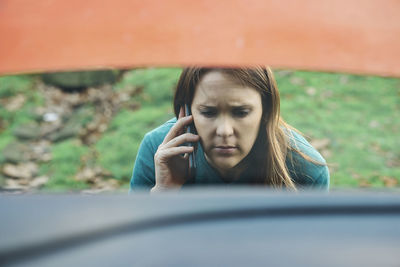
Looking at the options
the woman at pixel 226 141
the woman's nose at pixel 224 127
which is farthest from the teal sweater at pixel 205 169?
the woman's nose at pixel 224 127

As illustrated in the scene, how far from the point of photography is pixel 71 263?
120 centimetres

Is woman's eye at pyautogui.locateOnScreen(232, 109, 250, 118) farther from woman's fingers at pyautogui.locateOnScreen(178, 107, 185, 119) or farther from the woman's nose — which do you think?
woman's fingers at pyautogui.locateOnScreen(178, 107, 185, 119)

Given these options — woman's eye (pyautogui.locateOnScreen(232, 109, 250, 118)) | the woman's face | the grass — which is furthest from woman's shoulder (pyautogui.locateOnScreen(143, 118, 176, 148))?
the grass

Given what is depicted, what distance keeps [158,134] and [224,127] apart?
27cm

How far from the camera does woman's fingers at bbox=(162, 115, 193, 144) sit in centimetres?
183

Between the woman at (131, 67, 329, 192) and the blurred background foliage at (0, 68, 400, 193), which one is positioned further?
the blurred background foliage at (0, 68, 400, 193)

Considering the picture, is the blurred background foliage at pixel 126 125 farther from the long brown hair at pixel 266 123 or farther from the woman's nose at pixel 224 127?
the woman's nose at pixel 224 127

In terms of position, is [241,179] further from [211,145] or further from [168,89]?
[168,89]

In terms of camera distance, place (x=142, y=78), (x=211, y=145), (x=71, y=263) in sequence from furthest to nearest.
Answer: (x=142, y=78) < (x=211, y=145) < (x=71, y=263)

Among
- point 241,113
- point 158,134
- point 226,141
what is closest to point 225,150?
point 226,141

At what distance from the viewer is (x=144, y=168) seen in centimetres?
183

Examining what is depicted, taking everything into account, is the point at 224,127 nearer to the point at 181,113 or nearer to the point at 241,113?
the point at 241,113
